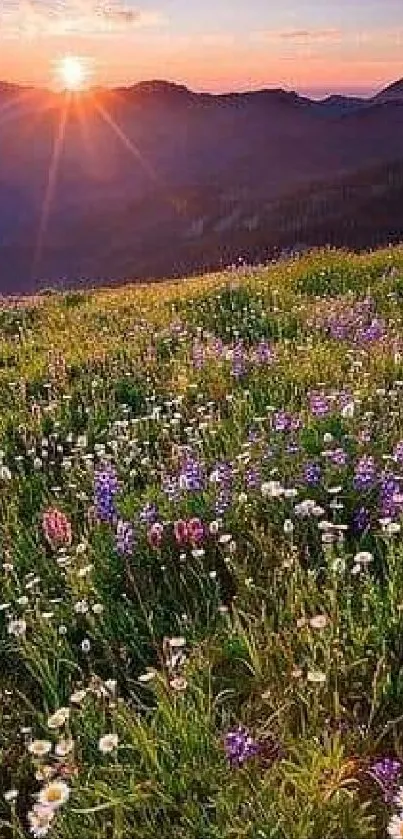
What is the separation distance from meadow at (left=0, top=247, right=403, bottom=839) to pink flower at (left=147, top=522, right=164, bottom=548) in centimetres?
2

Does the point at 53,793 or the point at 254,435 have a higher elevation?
the point at 254,435

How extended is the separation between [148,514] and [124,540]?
24cm

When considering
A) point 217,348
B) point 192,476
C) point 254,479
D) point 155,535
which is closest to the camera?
point 155,535

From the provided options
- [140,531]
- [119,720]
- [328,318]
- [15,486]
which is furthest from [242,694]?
[328,318]

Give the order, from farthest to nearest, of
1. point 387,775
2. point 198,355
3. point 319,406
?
point 198,355, point 319,406, point 387,775

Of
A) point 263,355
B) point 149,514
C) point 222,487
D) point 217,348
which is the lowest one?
point 217,348

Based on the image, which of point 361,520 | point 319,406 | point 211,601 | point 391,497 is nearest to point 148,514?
point 211,601

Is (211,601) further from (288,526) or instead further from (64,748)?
(64,748)

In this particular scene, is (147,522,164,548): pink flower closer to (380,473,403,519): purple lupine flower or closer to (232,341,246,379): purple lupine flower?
(380,473,403,519): purple lupine flower

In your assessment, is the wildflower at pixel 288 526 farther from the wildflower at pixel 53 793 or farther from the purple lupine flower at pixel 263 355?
the purple lupine flower at pixel 263 355

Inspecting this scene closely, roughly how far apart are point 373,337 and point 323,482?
372 cm

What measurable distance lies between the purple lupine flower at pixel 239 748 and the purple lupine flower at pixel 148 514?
2064 millimetres

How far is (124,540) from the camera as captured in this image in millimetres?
5305

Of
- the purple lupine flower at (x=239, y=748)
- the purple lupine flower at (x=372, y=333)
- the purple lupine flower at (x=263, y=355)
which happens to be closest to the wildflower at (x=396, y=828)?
the purple lupine flower at (x=239, y=748)
